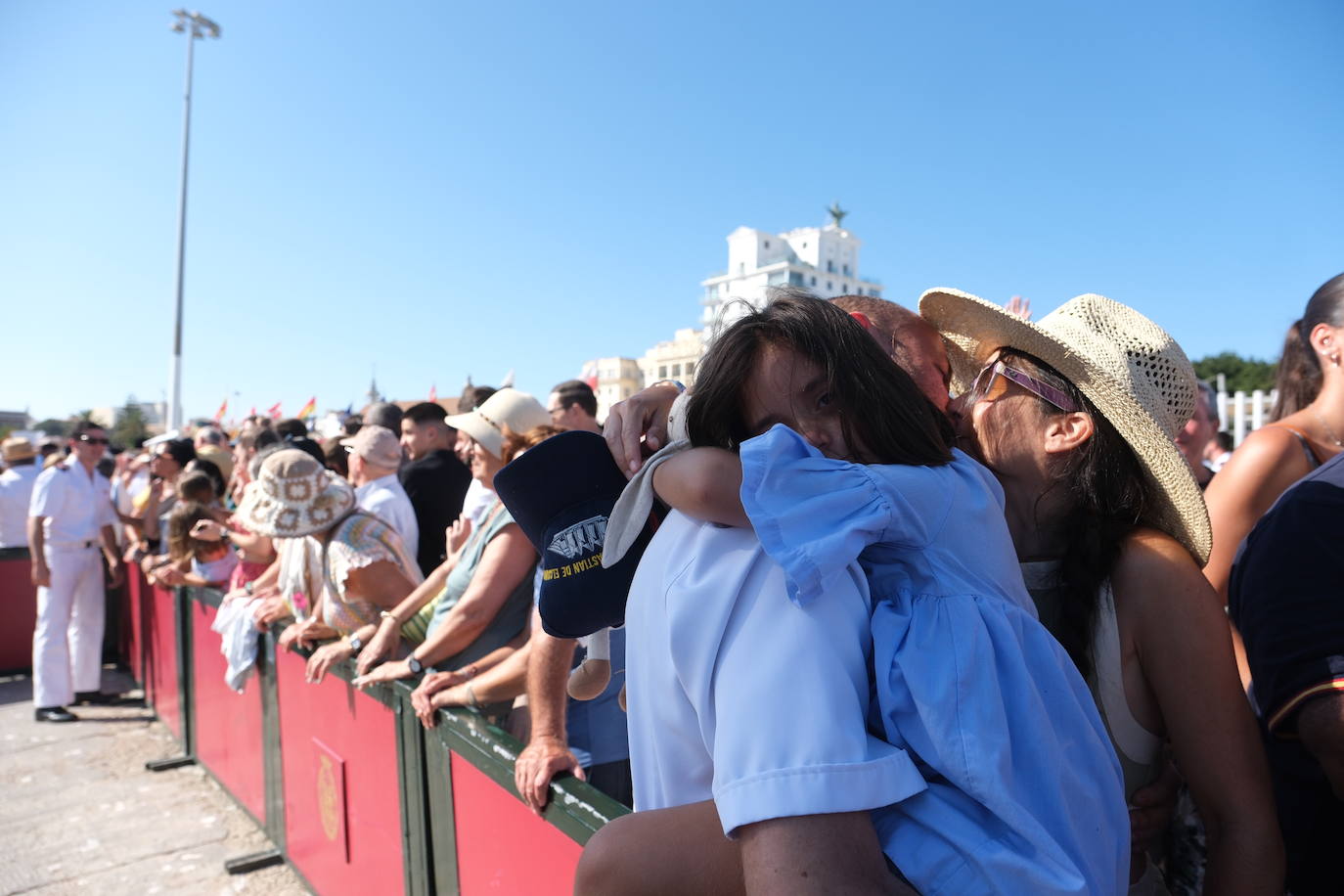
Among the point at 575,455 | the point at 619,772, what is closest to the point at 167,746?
the point at 619,772

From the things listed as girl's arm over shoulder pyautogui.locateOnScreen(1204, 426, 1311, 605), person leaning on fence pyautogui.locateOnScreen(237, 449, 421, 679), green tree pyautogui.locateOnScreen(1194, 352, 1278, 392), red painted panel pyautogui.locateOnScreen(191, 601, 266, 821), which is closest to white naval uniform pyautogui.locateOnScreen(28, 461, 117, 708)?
red painted panel pyautogui.locateOnScreen(191, 601, 266, 821)

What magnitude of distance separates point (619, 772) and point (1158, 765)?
67.1 inches

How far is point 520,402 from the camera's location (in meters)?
3.58

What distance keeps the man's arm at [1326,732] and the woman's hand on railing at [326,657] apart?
3.08 meters

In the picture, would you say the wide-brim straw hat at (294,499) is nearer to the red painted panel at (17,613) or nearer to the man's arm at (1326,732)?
the man's arm at (1326,732)

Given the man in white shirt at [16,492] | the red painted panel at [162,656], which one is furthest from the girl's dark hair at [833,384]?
the man in white shirt at [16,492]

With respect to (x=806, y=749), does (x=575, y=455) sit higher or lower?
higher

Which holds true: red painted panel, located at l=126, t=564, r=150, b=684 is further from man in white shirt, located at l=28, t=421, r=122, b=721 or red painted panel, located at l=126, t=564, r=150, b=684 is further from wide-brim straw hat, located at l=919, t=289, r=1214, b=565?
wide-brim straw hat, located at l=919, t=289, r=1214, b=565

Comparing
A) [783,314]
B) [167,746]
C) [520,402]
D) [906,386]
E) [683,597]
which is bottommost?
[167,746]

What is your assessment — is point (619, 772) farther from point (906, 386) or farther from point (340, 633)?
point (906, 386)

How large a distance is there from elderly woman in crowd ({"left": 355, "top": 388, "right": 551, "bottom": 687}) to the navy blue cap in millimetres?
1314

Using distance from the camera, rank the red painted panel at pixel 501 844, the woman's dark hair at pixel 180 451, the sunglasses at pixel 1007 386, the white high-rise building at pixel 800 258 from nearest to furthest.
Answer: the sunglasses at pixel 1007 386 → the red painted panel at pixel 501 844 → the woman's dark hair at pixel 180 451 → the white high-rise building at pixel 800 258

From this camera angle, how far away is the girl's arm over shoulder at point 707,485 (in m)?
0.94

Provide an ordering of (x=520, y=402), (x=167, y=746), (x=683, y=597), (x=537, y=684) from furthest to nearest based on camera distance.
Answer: (x=167, y=746) → (x=520, y=402) → (x=537, y=684) → (x=683, y=597)
